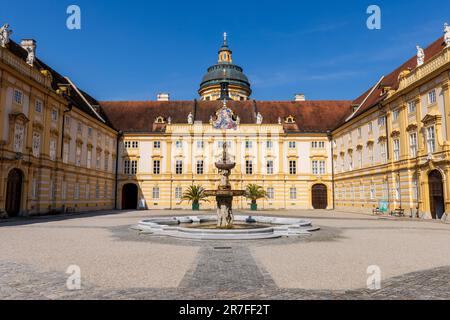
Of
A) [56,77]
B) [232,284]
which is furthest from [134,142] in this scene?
[232,284]

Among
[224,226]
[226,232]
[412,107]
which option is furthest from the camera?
[412,107]

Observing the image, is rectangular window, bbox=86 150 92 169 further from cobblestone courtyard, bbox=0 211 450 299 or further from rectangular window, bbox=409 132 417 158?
rectangular window, bbox=409 132 417 158

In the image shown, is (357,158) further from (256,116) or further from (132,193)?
(132,193)

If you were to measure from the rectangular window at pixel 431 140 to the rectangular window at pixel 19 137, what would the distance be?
1236 inches

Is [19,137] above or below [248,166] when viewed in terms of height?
above

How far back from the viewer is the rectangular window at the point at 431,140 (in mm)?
26453

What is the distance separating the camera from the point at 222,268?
8.65 m

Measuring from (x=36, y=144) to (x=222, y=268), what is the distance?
2594 cm

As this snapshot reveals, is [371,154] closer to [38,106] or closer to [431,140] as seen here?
[431,140]

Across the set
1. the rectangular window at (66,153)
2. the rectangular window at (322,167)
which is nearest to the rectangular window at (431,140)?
the rectangular window at (322,167)

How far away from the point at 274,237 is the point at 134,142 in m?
36.4

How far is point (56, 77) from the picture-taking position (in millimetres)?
38500

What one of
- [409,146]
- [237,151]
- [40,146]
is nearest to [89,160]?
[40,146]

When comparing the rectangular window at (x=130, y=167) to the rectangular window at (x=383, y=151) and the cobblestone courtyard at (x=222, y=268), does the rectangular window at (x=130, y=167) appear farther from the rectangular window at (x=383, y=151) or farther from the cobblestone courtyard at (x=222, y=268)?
the cobblestone courtyard at (x=222, y=268)
